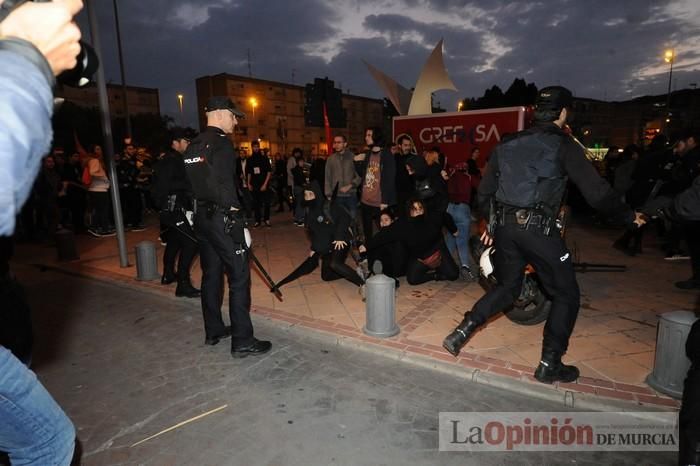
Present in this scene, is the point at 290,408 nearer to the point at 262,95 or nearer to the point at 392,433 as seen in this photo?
the point at 392,433

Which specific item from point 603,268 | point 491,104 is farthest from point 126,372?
point 491,104

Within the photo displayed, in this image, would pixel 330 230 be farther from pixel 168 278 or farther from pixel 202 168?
pixel 168 278

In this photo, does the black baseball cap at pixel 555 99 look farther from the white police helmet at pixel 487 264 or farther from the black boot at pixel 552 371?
the black boot at pixel 552 371

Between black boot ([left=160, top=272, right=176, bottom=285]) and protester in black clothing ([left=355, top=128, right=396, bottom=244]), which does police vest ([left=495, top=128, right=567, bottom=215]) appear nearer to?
protester in black clothing ([left=355, top=128, right=396, bottom=244])

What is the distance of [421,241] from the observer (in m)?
5.87

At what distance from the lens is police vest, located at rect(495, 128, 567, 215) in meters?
3.20

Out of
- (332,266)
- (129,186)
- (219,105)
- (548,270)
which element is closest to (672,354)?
(548,270)

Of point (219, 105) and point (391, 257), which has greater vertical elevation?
point (219, 105)

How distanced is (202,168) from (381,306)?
86.6 inches

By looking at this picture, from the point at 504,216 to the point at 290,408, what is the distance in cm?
226

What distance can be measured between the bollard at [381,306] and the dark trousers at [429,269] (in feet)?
5.53

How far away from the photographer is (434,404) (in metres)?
3.31

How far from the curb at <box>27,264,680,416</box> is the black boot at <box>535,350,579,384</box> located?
5 cm

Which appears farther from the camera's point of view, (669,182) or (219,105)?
(669,182)
